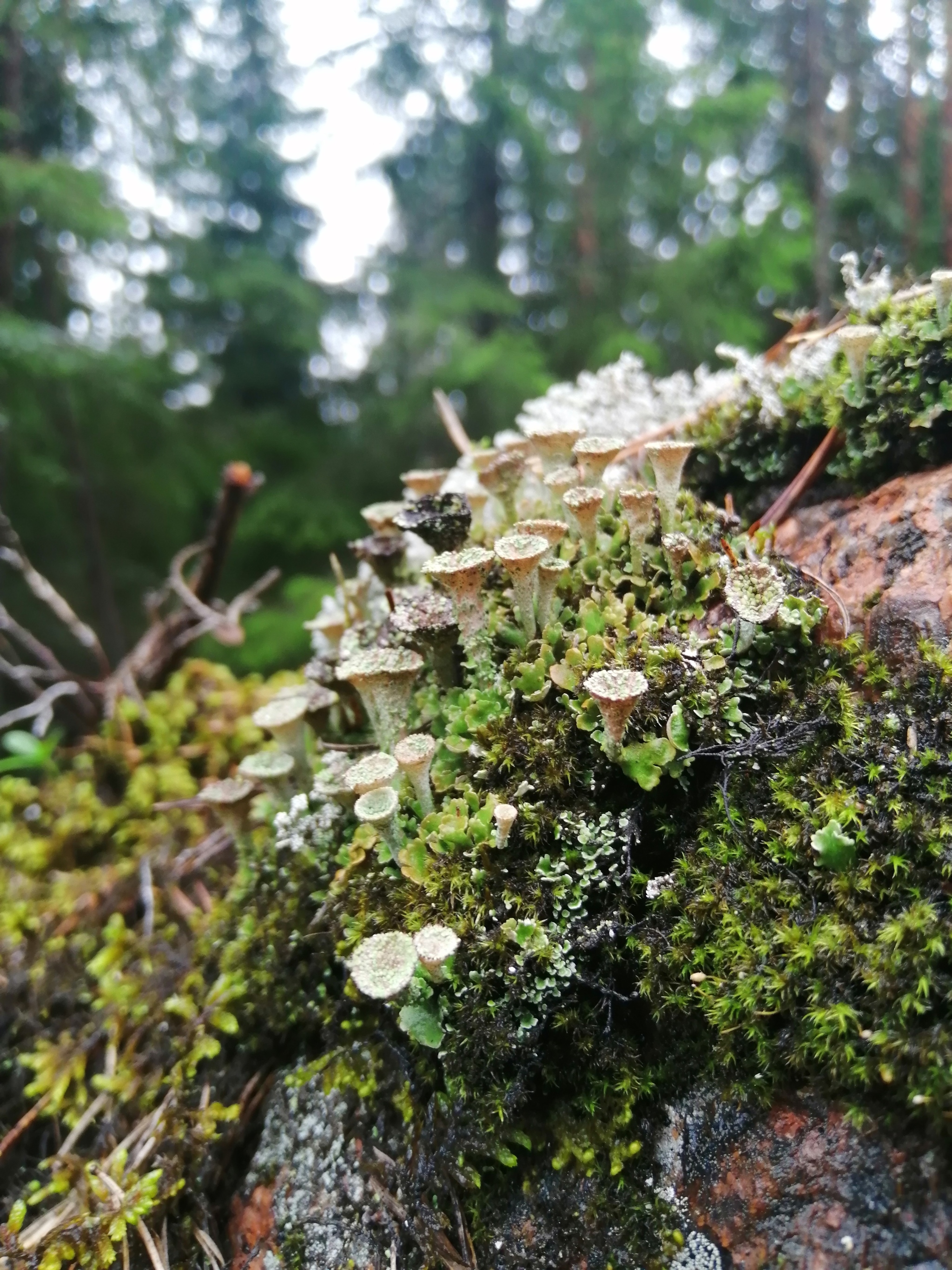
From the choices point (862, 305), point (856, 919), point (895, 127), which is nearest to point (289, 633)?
point (862, 305)

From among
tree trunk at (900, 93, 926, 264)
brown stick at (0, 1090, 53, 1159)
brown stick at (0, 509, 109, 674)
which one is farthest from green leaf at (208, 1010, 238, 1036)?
tree trunk at (900, 93, 926, 264)

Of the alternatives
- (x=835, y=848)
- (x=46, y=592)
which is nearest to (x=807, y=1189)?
(x=835, y=848)

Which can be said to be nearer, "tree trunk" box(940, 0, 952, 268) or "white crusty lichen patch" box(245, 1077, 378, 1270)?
"white crusty lichen patch" box(245, 1077, 378, 1270)

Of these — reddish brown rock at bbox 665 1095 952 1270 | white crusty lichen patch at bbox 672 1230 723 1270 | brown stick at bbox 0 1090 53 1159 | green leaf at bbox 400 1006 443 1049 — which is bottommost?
white crusty lichen patch at bbox 672 1230 723 1270

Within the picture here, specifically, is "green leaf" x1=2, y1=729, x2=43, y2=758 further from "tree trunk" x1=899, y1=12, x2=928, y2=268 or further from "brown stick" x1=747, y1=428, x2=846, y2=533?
"tree trunk" x1=899, y1=12, x2=928, y2=268

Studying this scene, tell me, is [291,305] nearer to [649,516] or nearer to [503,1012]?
[649,516]

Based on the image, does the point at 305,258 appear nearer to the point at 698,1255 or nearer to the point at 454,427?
the point at 454,427
